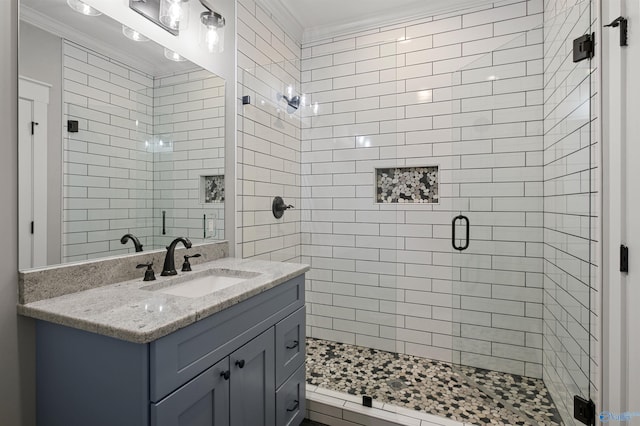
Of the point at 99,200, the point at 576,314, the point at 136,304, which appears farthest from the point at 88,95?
the point at 576,314

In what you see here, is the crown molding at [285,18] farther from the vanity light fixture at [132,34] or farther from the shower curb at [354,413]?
the shower curb at [354,413]

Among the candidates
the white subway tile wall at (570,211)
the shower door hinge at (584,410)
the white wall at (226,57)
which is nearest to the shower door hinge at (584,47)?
the white subway tile wall at (570,211)

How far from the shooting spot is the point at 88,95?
1.33m

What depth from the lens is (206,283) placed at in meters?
1.69

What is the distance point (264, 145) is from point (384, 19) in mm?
1457

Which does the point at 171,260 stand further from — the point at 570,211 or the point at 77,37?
the point at 570,211

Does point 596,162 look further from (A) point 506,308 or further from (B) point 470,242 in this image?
(A) point 506,308

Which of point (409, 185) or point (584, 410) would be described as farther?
point (409, 185)

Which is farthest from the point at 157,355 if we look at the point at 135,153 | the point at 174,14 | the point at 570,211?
the point at 570,211

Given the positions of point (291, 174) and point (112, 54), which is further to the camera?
point (291, 174)

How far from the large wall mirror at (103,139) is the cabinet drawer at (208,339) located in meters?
0.63

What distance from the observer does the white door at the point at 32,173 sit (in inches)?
43.9

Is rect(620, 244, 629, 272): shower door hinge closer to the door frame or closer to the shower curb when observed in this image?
the door frame

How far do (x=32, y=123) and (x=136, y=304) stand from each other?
752 millimetres
